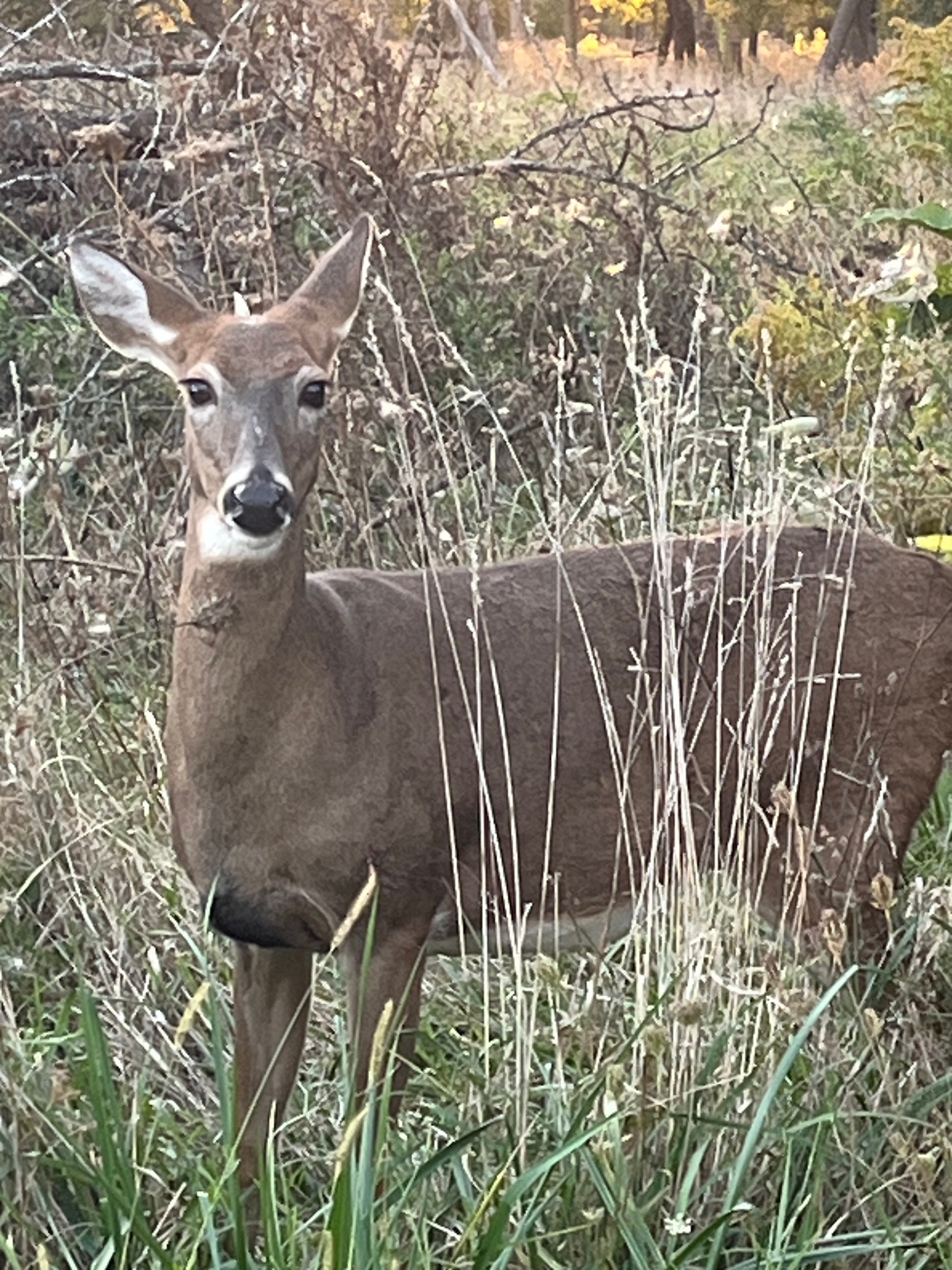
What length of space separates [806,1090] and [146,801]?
171 cm

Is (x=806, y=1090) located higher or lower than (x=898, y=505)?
lower

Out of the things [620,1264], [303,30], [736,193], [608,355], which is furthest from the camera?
[736,193]

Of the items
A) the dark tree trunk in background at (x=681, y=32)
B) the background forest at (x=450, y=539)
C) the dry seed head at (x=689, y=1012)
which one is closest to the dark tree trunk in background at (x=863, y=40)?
the dark tree trunk in background at (x=681, y=32)

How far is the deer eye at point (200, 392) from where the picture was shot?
11.3 ft

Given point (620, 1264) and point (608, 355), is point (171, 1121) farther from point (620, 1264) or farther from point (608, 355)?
point (608, 355)

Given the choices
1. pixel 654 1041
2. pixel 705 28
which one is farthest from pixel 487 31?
pixel 705 28

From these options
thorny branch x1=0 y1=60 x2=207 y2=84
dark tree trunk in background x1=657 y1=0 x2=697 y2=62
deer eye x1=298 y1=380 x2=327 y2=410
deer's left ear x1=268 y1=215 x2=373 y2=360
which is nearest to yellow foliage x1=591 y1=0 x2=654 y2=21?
dark tree trunk in background x1=657 y1=0 x2=697 y2=62

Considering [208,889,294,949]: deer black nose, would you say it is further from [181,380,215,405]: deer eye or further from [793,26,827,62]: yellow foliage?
[793,26,827,62]: yellow foliage

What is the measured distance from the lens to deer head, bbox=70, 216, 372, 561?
3.33 meters

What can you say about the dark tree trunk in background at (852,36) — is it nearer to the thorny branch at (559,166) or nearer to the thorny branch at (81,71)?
the thorny branch at (559,166)

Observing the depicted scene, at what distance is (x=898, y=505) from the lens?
4.89 m

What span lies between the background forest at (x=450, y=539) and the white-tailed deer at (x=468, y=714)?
14 centimetres

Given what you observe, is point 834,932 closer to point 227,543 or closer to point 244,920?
point 244,920

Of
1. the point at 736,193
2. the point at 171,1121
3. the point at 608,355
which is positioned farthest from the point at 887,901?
the point at 736,193
